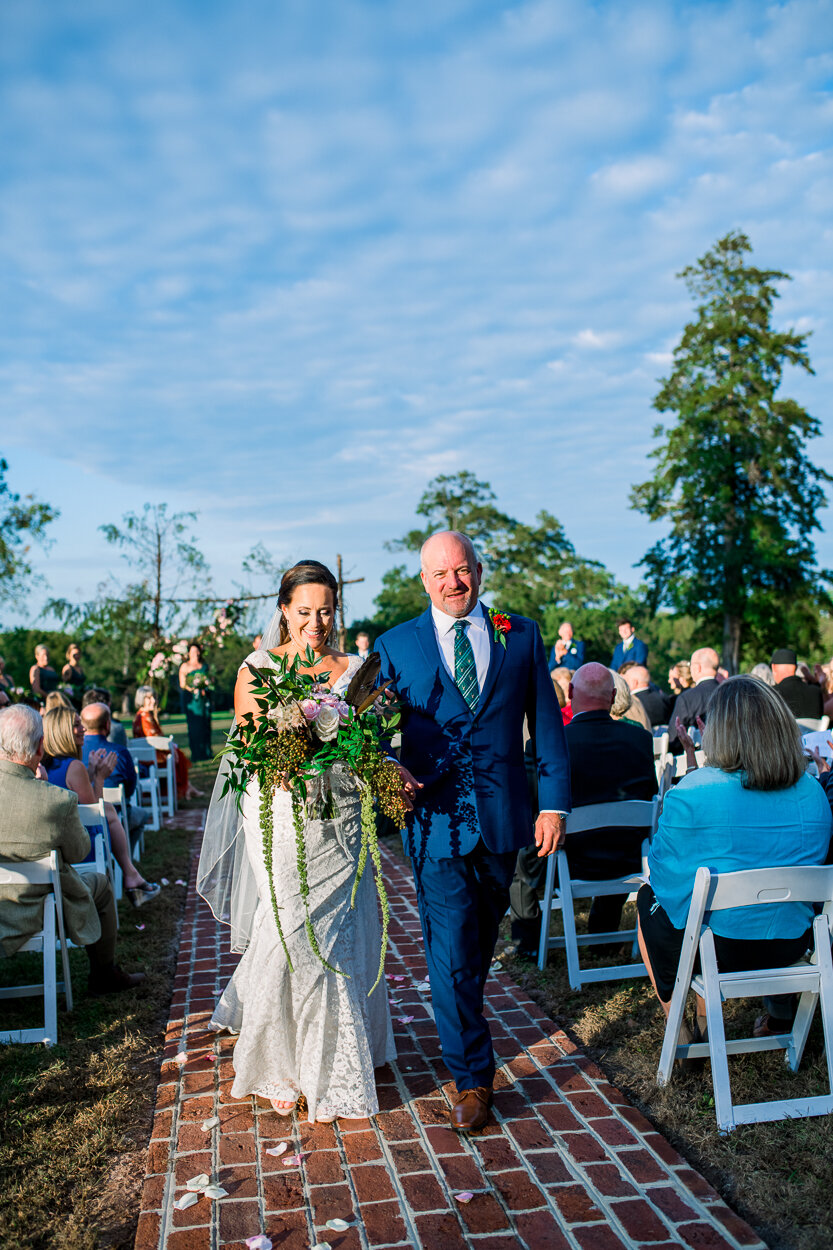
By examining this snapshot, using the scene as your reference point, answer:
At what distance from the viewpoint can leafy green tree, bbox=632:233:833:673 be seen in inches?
1205

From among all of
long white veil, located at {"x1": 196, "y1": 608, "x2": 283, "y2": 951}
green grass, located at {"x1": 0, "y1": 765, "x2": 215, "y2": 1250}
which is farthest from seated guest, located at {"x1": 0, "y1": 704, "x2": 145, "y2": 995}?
long white veil, located at {"x1": 196, "y1": 608, "x2": 283, "y2": 951}

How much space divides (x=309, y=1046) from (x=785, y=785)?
2.18 meters

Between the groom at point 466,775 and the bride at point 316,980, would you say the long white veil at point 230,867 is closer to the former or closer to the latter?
the bride at point 316,980

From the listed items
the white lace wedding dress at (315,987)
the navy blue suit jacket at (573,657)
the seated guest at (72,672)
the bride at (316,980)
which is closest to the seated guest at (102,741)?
the bride at (316,980)

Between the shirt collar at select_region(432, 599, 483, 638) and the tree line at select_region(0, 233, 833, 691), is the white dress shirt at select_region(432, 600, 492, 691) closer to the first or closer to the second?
the shirt collar at select_region(432, 599, 483, 638)

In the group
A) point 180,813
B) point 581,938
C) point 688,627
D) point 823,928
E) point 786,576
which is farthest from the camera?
point 688,627

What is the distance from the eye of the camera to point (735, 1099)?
3.72 meters

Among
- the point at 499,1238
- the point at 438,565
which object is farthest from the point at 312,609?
the point at 499,1238

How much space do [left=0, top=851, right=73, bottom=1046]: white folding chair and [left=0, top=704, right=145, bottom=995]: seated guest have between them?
0.06 meters

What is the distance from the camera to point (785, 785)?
3627 millimetres

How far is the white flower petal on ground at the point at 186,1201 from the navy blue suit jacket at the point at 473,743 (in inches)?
54.8

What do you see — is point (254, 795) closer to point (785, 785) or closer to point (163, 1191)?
point (163, 1191)

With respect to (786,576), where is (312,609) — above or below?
below

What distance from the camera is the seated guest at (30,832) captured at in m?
4.61
